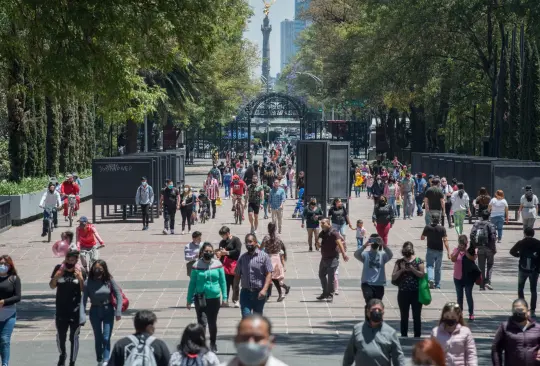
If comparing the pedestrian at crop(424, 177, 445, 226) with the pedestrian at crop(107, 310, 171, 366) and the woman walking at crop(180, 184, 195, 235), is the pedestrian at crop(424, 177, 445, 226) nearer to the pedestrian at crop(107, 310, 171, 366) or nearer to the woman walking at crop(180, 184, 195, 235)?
the woman walking at crop(180, 184, 195, 235)

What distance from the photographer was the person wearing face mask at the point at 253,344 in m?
5.53

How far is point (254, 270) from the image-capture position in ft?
46.7

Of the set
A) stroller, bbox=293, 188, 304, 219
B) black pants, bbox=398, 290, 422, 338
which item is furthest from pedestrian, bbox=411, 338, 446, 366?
stroller, bbox=293, 188, 304, 219

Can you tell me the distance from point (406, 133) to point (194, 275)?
68.5m

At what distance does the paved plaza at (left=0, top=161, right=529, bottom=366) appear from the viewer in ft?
49.0

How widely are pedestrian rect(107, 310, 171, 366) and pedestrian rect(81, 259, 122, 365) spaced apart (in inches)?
148

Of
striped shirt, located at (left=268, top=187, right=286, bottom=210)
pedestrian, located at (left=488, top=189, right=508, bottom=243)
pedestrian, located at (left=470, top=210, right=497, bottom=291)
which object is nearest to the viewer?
pedestrian, located at (left=470, top=210, right=497, bottom=291)

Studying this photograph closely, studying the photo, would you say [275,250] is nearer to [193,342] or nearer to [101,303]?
[101,303]

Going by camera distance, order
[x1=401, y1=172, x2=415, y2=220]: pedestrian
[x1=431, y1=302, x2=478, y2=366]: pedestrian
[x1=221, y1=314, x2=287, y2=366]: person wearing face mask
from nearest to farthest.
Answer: [x1=221, y1=314, x2=287, y2=366]: person wearing face mask
[x1=431, y1=302, x2=478, y2=366]: pedestrian
[x1=401, y1=172, x2=415, y2=220]: pedestrian

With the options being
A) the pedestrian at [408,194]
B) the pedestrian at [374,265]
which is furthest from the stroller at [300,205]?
the pedestrian at [374,265]

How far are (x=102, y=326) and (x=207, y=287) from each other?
54.1 inches

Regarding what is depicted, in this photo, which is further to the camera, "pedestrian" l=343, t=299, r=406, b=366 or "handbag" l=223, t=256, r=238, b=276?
"handbag" l=223, t=256, r=238, b=276

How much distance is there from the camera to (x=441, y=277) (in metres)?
22.0

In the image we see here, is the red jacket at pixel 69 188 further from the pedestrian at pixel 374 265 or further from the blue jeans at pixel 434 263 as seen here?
the pedestrian at pixel 374 265
